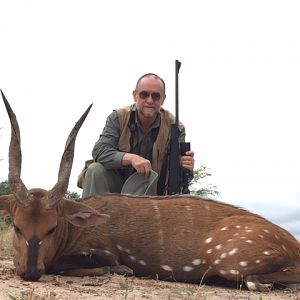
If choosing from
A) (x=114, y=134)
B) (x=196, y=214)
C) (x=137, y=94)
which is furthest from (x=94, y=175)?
(x=196, y=214)

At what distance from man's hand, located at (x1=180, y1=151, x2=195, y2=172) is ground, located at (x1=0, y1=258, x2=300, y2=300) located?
1878 millimetres

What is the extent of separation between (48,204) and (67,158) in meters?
0.41

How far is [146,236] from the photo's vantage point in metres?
4.97

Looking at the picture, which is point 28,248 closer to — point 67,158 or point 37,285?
point 37,285

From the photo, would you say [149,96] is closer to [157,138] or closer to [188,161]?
[157,138]

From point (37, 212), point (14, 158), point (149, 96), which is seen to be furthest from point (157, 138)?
point (37, 212)

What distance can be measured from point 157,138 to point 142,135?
0.52 ft

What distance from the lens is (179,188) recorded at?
6.46m

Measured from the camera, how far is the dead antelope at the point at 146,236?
456 cm

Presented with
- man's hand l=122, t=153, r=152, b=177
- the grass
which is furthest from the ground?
the grass

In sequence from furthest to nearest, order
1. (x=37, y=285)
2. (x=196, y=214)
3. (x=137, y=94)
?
(x=137, y=94) → (x=196, y=214) → (x=37, y=285)

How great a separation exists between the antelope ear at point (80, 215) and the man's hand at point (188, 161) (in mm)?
1846

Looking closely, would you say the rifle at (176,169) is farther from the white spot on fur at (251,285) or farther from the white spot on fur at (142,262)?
the white spot on fur at (251,285)

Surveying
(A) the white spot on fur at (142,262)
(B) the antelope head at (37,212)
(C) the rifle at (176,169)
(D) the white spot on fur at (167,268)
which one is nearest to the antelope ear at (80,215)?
(B) the antelope head at (37,212)
